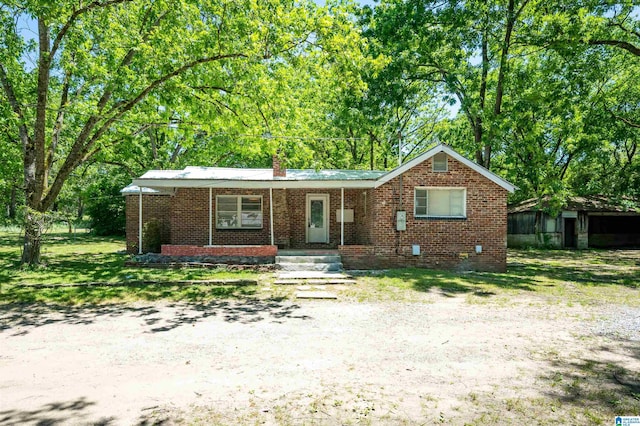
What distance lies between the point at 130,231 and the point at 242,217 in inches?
222

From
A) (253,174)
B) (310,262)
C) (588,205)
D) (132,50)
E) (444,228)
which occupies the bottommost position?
(310,262)

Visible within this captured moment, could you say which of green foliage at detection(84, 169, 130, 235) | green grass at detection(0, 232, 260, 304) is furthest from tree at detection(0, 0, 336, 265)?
green foliage at detection(84, 169, 130, 235)

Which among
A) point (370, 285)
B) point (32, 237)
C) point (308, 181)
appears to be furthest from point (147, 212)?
point (370, 285)

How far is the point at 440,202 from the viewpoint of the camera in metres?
15.3

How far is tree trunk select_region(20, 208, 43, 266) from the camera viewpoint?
43.3 feet

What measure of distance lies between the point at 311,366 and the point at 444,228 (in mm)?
10837

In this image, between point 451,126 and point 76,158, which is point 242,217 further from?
point 451,126

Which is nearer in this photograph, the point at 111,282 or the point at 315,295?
the point at 315,295

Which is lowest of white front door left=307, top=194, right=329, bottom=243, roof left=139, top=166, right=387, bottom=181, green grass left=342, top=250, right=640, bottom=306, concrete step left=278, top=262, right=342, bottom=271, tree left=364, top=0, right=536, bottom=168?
green grass left=342, top=250, right=640, bottom=306

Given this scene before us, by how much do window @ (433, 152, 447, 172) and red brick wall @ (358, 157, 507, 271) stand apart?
0.16m

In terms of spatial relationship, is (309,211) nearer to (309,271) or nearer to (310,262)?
(310,262)

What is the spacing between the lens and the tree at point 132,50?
452 inches

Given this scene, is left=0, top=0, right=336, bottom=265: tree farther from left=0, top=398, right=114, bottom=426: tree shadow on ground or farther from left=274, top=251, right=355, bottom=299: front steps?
left=0, top=398, right=114, bottom=426: tree shadow on ground

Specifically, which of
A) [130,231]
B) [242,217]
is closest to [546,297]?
[242,217]
